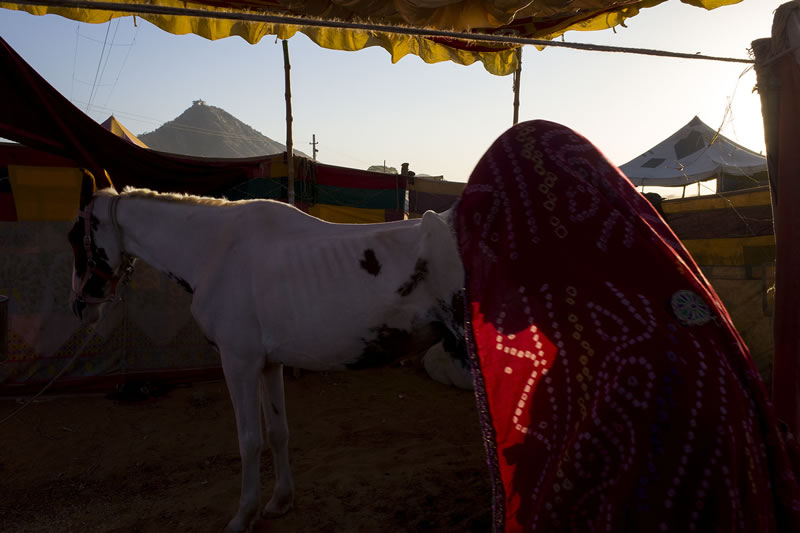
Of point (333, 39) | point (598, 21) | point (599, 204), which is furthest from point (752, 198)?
point (599, 204)

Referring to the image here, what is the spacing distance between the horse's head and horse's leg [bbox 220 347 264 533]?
4.22ft

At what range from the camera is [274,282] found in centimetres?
291

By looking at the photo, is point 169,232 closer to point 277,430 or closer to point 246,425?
point 246,425

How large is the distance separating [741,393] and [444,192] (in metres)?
7.96

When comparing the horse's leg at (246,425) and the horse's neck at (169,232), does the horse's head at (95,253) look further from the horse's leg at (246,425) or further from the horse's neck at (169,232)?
the horse's leg at (246,425)

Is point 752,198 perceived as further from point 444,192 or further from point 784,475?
point 784,475

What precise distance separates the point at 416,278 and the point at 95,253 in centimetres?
256

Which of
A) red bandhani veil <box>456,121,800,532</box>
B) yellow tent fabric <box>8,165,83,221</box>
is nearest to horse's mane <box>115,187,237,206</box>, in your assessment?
red bandhani veil <box>456,121,800,532</box>

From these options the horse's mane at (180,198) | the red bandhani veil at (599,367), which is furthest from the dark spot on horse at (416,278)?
the horse's mane at (180,198)

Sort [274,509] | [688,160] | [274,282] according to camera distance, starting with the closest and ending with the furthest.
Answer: [274,282] < [274,509] < [688,160]

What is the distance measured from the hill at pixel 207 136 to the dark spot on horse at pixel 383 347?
147347 millimetres

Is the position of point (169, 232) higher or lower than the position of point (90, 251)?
higher

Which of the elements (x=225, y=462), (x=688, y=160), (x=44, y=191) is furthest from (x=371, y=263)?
(x=688, y=160)

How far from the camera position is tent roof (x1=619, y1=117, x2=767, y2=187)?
17922 mm
